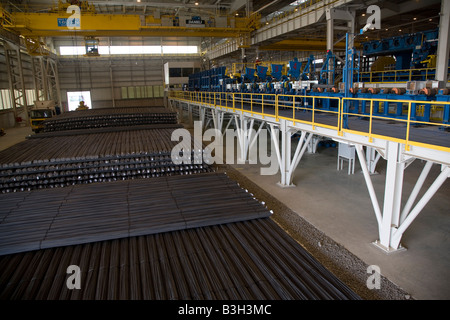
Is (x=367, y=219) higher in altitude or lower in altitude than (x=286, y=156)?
lower

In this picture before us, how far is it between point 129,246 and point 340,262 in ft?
12.8

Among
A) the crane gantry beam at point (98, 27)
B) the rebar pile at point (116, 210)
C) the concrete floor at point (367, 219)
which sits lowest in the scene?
the concrete floor at point (367, 219)

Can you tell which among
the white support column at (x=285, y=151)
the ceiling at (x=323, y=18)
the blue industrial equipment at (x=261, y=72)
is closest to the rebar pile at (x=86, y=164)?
the white support column at (x=285, y=151)

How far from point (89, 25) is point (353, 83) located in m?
15.8

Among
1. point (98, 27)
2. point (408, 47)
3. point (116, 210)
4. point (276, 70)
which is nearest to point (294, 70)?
point (276, 70)

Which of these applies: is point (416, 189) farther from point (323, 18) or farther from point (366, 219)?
point (323, 18)

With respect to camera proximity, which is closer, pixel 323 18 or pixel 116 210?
pixel 116 210

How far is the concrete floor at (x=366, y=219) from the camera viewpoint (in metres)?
5.51

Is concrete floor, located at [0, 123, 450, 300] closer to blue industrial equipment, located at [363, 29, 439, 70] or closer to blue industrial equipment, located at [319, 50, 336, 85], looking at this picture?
blue industrial equipment, located at [319, 50, 336, 85]

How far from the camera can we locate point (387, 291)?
16.7 feet

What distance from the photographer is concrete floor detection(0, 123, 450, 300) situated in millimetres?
5512

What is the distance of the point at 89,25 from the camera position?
18.8 metres

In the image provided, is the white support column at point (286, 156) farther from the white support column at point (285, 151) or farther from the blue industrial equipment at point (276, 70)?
the blue industrial equipment at point (276, 70)
